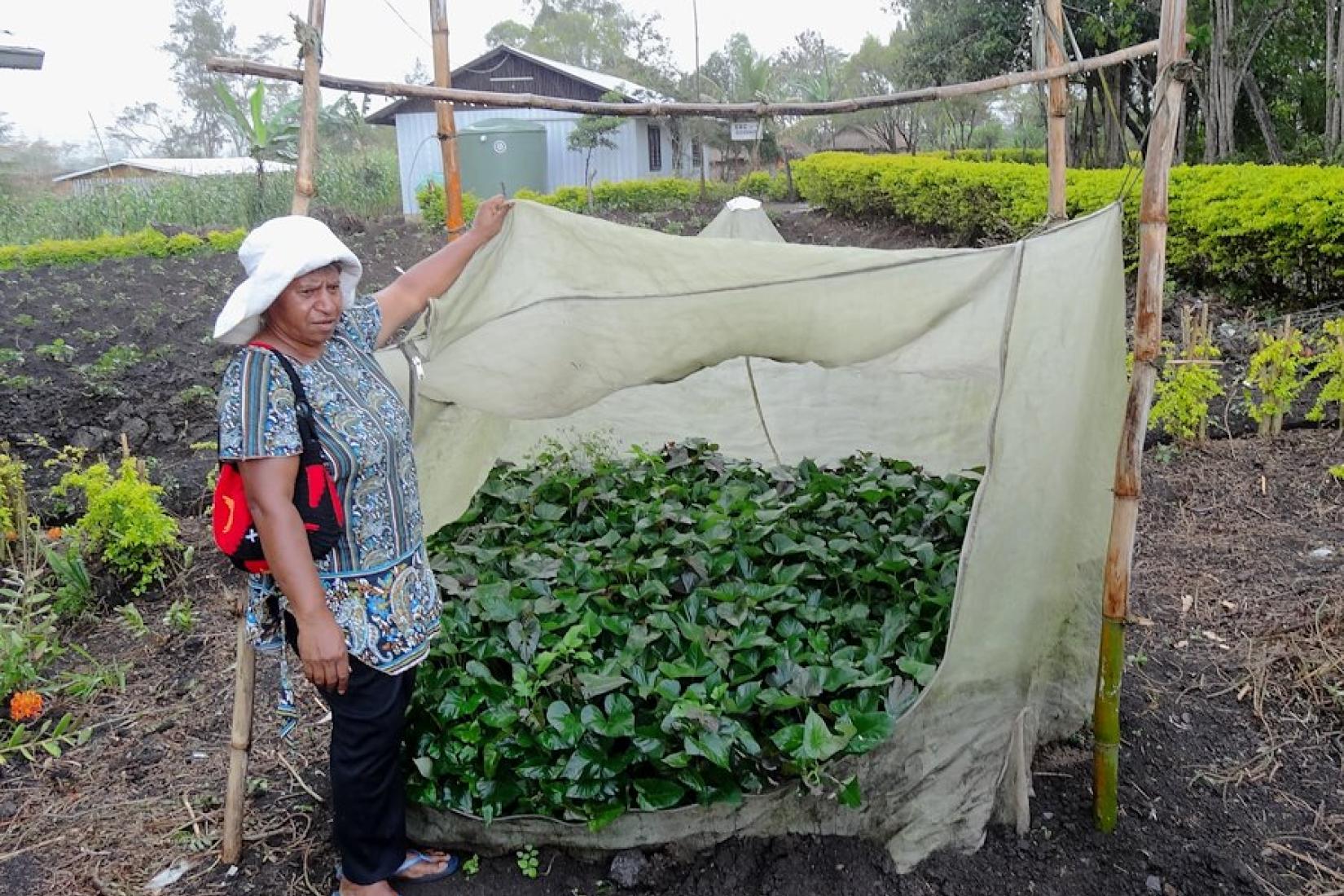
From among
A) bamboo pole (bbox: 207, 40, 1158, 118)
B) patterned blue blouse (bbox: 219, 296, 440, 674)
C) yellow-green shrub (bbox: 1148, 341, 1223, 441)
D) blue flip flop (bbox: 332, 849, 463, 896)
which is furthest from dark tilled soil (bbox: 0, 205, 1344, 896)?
bamboo pole (bbox: 207, 40, 1158, 118)

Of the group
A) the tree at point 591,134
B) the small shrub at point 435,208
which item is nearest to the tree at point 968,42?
the tree at point 591,134

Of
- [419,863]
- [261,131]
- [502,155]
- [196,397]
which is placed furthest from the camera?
[502,155]

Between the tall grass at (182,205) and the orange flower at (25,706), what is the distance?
33.9 feet

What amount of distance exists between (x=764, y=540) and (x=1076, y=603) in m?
0.85

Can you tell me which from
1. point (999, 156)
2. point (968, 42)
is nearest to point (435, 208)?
point (968, 42)

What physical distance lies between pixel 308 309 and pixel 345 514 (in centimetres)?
39

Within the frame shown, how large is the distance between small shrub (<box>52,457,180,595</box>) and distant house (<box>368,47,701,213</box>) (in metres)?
17.1

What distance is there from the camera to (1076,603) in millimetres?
2348

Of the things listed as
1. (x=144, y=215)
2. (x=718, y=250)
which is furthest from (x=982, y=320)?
(x=144, y=215)

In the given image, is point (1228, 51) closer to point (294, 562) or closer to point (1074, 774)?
point (1074, 774)

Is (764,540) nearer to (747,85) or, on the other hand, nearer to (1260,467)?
(1260,467)

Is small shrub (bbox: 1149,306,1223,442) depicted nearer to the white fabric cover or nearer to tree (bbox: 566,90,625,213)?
the white fabric cover

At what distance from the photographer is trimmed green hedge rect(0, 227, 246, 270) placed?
1071cm

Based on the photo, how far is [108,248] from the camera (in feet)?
36.2
